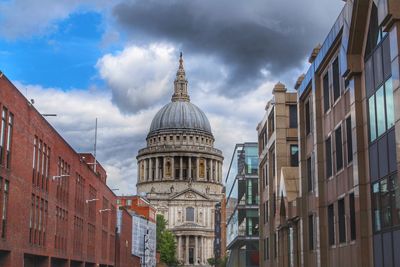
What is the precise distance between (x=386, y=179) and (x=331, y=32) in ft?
34.7

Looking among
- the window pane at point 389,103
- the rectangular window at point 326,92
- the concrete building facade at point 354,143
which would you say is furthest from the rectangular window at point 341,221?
the window pane at point 389,103

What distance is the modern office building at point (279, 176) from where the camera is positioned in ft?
154

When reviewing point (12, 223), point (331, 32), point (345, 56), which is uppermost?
point (331, 32)

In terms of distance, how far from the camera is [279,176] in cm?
5188

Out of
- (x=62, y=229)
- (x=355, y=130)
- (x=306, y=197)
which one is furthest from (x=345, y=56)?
(x=62, y=229)

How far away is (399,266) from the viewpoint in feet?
78.3

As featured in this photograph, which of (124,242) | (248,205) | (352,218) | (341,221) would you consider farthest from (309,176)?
(124,242)

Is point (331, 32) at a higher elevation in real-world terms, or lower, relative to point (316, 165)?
higher

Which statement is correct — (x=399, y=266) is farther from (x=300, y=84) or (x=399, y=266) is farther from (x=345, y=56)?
(x=300, y=84)

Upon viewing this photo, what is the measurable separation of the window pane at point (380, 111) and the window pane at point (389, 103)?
A: 0.61m

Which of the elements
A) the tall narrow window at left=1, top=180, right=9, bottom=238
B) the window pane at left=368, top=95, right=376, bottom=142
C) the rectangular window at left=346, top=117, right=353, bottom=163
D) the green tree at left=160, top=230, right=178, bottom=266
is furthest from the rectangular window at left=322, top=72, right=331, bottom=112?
the green tree at left=160, top=230, right=178, bottom=266

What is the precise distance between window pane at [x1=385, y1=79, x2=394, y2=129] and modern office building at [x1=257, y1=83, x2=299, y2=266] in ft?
65.2

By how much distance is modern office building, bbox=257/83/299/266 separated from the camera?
47000mm

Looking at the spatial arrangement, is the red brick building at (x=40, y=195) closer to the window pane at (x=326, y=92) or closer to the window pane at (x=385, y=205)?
the window pane at (x=326, y=92)
